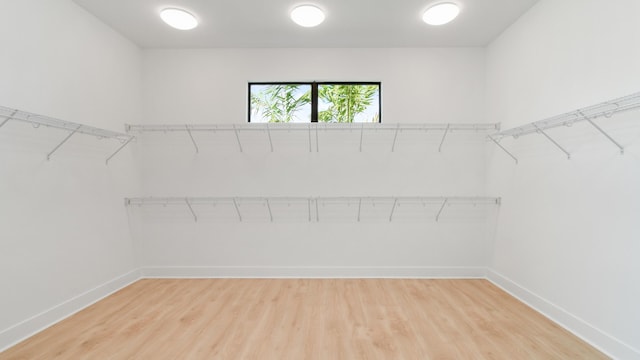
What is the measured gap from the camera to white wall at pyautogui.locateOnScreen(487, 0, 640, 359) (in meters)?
1.68

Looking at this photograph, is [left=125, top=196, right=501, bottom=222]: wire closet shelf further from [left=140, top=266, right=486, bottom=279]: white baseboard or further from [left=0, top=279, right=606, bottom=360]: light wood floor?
[left=0, top=279, right=606, bottom=360]: light wood floor

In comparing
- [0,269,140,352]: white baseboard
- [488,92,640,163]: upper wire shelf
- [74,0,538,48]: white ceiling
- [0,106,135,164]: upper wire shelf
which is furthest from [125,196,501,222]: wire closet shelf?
[74,0,538,48]: white ceiling

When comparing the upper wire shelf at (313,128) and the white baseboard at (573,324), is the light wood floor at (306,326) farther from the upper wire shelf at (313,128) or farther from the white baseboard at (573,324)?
the upper wire shelf at (313,128)

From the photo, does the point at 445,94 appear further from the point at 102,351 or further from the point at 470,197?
the point at 102,351

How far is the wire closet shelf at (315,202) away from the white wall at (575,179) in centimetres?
55

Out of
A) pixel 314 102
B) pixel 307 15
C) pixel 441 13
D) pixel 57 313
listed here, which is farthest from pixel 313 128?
pixel 57 313

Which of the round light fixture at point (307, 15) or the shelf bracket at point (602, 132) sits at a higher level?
the round light fixture at point (307, 15)

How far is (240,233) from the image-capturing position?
125 inches

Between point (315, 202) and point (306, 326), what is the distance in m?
1.35

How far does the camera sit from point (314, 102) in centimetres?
326

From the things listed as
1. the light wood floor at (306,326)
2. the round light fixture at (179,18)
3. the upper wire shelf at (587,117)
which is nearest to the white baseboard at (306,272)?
the light wood floor at (306,326)

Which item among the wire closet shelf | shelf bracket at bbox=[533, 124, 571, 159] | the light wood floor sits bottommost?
the light wood floor

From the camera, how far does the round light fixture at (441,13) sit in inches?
93.4

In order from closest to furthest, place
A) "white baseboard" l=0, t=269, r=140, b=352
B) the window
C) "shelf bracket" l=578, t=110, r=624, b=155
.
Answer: "shelf bracket" l=578, t=110, r=624, b=155, "white baseboard" l=0, t=269, r=140, b=352, the window
